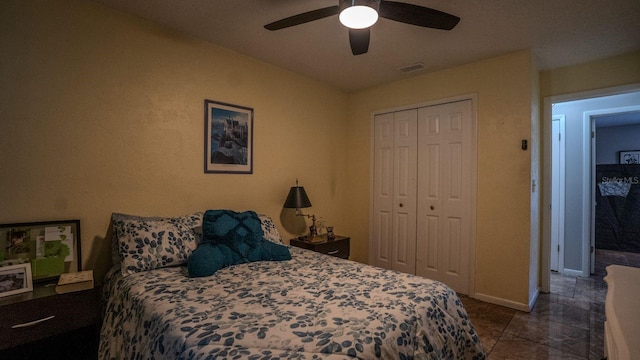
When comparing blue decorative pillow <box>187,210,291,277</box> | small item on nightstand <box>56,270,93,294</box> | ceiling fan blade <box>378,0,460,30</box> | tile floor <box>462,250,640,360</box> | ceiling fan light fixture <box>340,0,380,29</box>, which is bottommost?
tile floor <box>462,250,640,360</box>

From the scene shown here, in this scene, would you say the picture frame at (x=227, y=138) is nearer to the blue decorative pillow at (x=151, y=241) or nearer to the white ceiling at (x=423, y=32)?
the white ceiling at (x=423, y=32)

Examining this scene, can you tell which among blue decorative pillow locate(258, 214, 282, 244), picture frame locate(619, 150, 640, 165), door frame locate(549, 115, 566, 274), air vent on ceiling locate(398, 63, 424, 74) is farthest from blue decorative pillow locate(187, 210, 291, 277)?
picture frame locate(619, 150, 640, 165)

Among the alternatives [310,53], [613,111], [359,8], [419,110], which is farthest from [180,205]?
[613,111]

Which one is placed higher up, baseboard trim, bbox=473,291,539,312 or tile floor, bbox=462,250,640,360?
baseboard trim, bbox=473,291,539,312

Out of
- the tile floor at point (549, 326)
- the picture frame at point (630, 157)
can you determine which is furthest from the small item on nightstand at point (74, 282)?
the picture frame at point (630, 157)

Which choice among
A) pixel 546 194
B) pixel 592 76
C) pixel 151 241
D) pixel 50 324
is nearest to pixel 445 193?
pixel 546 194

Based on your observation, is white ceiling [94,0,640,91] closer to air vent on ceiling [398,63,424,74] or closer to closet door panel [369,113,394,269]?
air vent on ceiling [398,63,424,74]

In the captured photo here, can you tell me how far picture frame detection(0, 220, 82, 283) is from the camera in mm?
1785

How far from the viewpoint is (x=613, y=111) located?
3660mm

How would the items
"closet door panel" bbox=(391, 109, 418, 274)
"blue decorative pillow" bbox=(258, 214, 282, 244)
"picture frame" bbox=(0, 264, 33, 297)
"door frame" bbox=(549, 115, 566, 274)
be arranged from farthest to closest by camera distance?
1. "door frame" bbox=(549, 115, 566, 274)
2. "closet door panel" bbox=(391, 109, 418, 274)
3. "blue decorative pillow" bbox=(258, 214, 282, 244)
4. "picture frame" bbox=(0, 264, 33, 297)

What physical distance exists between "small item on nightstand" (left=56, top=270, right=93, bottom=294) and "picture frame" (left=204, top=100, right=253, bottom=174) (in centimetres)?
118

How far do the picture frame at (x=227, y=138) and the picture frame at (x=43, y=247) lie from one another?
108 cm

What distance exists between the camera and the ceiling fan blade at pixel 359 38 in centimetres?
190

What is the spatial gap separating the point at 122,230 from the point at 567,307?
3.90 meters
